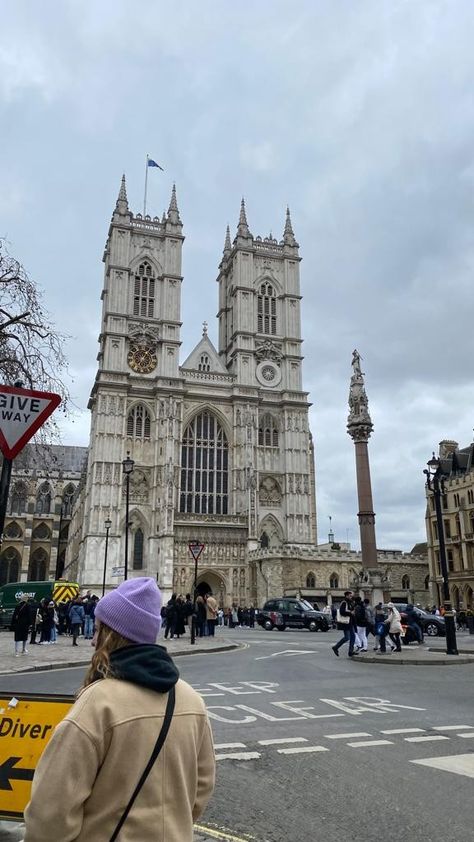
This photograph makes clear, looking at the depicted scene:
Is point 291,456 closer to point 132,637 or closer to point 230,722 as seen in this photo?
point 230,722

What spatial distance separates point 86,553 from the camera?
4778cm

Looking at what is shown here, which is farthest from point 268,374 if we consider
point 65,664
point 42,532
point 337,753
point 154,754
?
point 154,754

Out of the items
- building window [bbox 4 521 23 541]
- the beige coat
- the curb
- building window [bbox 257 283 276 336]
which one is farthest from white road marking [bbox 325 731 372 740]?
building window [bbox 4 521 23 541]

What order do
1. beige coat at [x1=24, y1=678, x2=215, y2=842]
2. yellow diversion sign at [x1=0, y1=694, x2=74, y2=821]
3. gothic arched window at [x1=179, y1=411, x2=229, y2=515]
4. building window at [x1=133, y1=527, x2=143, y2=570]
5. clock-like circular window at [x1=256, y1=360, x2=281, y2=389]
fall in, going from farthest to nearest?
clock-like circular window at [x1=256, y1=360, x2=281, y2=389] < gothic arched window at [x1=179, y1=411, x2=229, y2=515] < building window at [x1=133, y1=527, x2=143, y2=570] < yellow diversion sign at [x1=0, y1=694, x2=74, y2=821] < beige coat at [x1=24, y1=678, x2=215, y2=842]

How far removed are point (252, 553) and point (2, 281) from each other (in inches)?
1526

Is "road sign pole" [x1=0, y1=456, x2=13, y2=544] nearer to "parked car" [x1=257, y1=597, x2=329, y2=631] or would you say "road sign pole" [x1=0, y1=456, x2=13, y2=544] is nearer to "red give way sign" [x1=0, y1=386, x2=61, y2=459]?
"red give way sign" [x1=0, y1=386, x2=61, y2=459]

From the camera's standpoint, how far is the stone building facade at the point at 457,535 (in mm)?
46594

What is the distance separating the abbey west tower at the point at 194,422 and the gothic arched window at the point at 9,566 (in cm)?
1547

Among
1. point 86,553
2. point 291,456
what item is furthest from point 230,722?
point 291,456

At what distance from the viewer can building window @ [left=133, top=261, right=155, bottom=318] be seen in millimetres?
55969

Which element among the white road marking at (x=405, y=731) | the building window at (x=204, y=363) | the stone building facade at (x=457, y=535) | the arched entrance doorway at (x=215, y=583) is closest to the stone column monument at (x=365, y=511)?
the stone building facade at (x=457, y=535)

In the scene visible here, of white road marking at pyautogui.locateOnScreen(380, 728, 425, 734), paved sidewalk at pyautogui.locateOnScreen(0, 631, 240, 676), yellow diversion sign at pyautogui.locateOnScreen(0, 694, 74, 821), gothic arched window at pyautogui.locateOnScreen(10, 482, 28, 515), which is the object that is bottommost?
white road marking at pyautogui.locateOnScreen(380, 728, 425, 734)

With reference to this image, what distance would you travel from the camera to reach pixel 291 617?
31812 millimetres

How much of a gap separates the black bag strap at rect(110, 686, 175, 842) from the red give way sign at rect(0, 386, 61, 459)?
12.9ft
